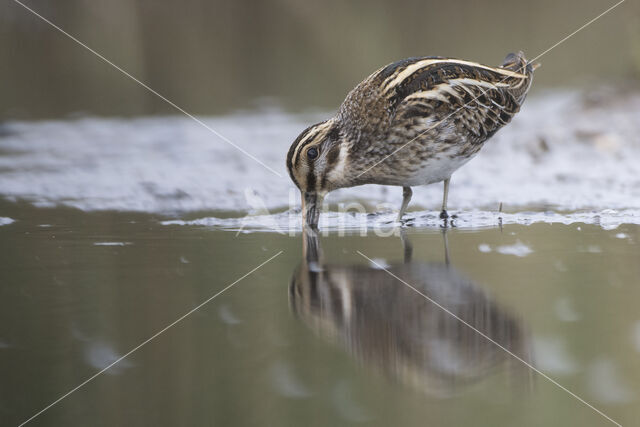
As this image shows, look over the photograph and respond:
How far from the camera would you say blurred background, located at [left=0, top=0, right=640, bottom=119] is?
1412 cm

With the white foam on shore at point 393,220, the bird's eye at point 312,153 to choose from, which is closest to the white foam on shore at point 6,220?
the white foam on shore at point 393,220

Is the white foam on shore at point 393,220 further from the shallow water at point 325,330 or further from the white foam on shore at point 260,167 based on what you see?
the shallow water at point 325,330

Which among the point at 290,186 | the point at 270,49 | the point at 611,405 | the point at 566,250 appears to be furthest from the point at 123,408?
the point at 270,49

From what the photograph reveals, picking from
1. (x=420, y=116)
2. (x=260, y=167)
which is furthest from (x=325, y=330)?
(x=260, y=167)

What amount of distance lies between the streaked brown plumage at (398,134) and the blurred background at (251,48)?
6.61 meters

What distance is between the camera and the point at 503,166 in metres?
9.08

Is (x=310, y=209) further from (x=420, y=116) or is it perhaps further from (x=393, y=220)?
(x=420, y=116)

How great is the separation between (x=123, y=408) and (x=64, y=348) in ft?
2.43

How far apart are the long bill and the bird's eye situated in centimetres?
26

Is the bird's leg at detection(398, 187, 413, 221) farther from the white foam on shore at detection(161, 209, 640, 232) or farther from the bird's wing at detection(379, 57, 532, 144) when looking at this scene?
the bird's wing at detection(379, 57, 532, 144)

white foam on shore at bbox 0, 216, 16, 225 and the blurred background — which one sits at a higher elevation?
the blurred background

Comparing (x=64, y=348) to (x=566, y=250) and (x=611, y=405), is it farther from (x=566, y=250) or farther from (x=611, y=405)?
(x=566, y=250)

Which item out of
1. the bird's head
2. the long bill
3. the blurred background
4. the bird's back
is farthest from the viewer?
the blurred background

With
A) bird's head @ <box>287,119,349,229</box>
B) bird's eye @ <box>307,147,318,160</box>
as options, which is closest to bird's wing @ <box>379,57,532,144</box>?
bird's head @ <box>287,119,349,229</box>
